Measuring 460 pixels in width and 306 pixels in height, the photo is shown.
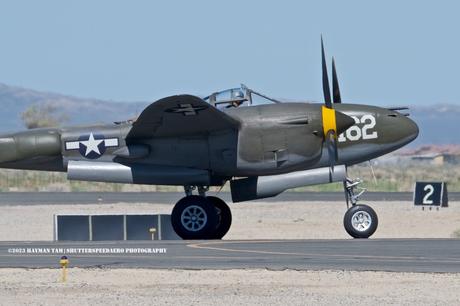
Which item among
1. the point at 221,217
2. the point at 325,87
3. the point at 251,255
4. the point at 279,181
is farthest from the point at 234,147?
the point at 251,255

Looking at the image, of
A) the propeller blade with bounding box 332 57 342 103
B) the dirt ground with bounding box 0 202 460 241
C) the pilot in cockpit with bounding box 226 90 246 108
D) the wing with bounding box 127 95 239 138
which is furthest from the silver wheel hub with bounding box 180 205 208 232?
the dirt ground with bounding box 0 202 460 241

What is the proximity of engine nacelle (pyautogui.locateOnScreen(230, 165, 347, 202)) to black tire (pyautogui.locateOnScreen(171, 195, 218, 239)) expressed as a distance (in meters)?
0.73

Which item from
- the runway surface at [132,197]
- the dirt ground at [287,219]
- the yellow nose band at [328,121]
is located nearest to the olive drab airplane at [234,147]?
the yellow nose band at [328,121]

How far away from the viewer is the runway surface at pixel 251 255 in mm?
20641

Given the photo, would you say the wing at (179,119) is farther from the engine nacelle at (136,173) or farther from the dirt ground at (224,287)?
the dirt ground at (224,287)

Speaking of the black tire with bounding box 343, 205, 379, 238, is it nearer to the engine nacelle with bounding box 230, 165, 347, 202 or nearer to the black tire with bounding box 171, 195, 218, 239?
the engine nacelle with bounding box 230, 165, 347, 202

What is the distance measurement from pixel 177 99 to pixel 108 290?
26.0 feet

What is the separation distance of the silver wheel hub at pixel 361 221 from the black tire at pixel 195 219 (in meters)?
2.87

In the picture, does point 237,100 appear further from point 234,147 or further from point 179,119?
point 179,119

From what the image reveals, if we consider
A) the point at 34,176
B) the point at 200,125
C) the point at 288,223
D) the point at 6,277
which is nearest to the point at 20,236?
A: the point at 288,223

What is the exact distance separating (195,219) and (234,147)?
1.74 metres

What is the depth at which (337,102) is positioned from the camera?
27688 millimetres

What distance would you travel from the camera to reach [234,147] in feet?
86.8

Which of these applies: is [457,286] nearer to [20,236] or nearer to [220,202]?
[220,202]
